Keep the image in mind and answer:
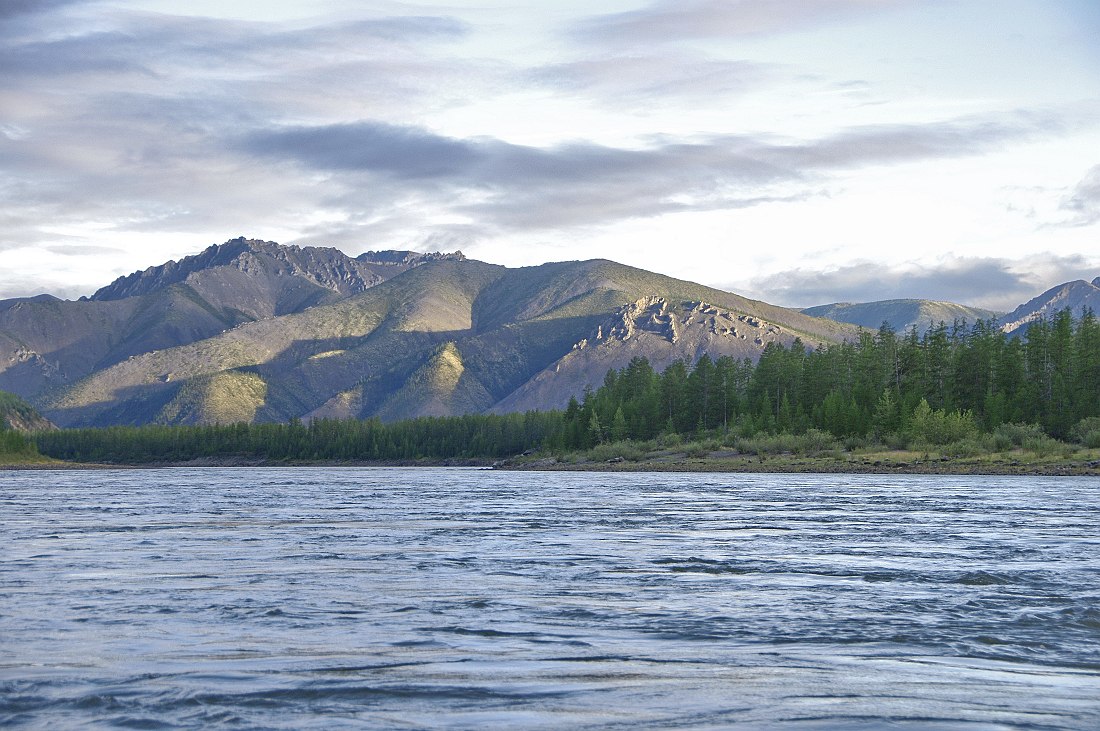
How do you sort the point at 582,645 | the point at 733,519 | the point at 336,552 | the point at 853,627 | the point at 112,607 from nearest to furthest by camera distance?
the point at 582,645
the point at 853,627
the point at 112,607
the point at 336,552
the point at 733,519

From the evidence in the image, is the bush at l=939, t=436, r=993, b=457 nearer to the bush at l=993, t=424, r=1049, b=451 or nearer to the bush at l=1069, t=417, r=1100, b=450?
the bush at l=993, t=424, r=1049, b=451

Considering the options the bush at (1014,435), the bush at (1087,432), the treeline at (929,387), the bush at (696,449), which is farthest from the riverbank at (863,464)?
the treeline at (929,387)

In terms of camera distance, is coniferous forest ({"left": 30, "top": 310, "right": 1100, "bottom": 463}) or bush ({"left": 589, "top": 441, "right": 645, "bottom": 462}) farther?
bush ({"left": 589, "top": 441, "right": 645, "bottom": 462})

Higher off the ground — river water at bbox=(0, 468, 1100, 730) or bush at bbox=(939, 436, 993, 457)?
bush at bbox=(939, 436, 993, 457)

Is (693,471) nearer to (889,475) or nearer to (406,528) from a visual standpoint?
→ (889,475)

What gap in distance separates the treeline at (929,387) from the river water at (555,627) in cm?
10533

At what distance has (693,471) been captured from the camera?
147250 millimetres

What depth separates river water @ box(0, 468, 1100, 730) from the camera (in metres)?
17.2

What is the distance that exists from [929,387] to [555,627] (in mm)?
155012

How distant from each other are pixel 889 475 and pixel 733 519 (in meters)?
70.6

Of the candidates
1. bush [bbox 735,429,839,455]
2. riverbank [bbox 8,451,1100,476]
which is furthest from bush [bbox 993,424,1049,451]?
bush [bbox 735,429,839,455]

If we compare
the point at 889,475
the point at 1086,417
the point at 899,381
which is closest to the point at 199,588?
the point at 889,475

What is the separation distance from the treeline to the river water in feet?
346

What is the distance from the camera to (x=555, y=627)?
24.5 metres
